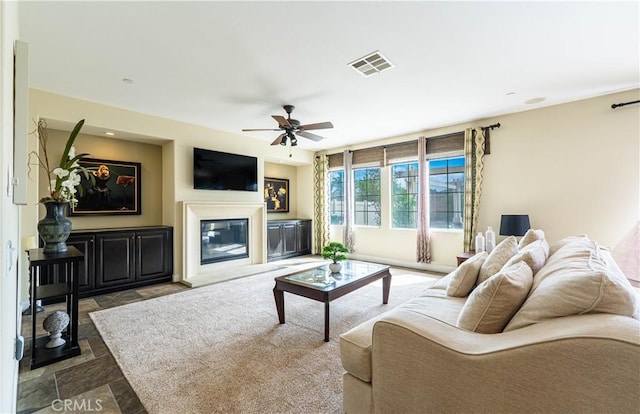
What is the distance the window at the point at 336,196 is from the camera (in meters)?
6.88

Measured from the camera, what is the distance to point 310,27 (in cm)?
226

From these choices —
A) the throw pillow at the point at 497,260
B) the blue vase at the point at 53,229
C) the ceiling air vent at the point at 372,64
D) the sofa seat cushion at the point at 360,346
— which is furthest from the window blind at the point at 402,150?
the blue vase at the point at 53,229

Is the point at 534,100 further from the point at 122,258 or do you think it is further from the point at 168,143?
the point at 122,258

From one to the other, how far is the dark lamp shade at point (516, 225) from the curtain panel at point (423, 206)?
138cm

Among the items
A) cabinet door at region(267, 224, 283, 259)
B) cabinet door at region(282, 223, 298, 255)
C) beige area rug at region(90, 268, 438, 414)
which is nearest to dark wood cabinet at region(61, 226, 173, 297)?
beige area rug at region(90, 268, 438, 414)

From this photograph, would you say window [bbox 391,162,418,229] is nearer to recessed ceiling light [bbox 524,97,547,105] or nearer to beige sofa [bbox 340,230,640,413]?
recessed ceiling light [bbox 524,97,547,105]

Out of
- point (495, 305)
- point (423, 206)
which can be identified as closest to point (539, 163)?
point (423, 206)

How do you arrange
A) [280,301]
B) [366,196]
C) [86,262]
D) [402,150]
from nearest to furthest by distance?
[280,301] → [86,262] → [402,150] → [366,196]

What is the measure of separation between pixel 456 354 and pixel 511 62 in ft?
9.85

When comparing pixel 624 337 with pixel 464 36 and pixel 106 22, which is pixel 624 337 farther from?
pixel 106 22

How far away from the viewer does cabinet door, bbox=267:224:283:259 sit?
6.18 m

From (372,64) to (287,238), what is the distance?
453cm

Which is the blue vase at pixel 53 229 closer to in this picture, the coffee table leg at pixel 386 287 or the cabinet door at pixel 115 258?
the cabinet door at pixel 115 258

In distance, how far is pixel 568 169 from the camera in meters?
3.97
